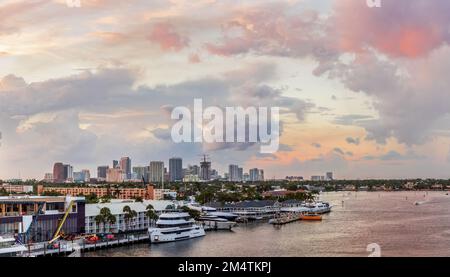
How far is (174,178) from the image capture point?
1519 inches

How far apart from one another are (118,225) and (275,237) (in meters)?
3.45

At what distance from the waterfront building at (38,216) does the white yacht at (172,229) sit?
147 cm

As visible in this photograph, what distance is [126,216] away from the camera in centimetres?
1232

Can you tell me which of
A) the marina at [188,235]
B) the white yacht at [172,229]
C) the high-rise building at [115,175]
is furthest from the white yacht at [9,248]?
the high-rise building at [115,175]

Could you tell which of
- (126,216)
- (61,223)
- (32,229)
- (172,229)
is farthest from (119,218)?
(32,229)

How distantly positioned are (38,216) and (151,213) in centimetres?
346

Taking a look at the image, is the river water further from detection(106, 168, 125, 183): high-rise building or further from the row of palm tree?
detection(106, 168, 125, 183): high-rise building

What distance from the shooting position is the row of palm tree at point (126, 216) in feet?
37.4

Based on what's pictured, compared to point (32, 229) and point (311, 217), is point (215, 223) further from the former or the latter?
point (32, 229)

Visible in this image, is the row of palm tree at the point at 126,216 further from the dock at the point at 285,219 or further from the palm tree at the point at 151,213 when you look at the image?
the dock at the point at 285,219

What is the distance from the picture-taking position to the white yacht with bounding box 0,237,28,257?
24.8 feet
